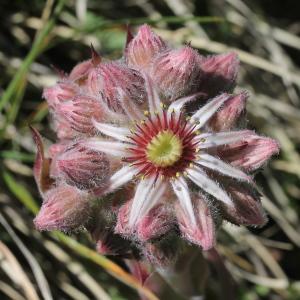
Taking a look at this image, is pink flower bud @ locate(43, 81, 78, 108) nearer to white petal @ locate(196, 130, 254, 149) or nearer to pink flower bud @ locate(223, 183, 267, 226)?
white petal @ locate(196, 130, 254, 149)

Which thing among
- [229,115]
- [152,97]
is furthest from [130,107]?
[229,115]

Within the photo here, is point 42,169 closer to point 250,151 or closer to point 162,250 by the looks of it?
point 162,250

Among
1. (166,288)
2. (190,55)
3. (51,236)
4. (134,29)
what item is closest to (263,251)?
(166,288)

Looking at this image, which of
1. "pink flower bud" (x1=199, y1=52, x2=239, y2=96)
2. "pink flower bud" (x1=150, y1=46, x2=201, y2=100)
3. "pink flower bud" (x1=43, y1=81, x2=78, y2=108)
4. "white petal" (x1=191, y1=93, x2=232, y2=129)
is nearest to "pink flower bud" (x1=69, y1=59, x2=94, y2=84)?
"pink flower bud" (x1=43, y1=81, x2=78, y2=108)

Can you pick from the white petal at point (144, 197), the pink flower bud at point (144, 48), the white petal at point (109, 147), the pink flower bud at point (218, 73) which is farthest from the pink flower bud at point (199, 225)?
the pink flower bud at point (144, 48)

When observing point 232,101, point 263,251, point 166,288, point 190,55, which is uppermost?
point 190,55

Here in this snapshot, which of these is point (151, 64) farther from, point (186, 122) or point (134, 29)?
point (134, 29)
